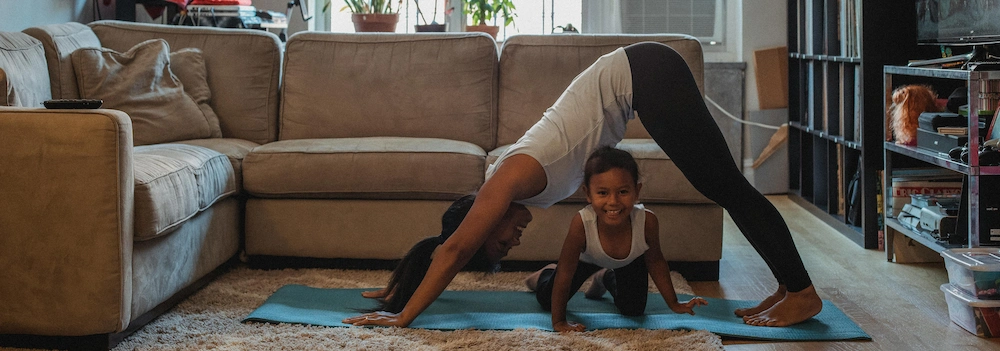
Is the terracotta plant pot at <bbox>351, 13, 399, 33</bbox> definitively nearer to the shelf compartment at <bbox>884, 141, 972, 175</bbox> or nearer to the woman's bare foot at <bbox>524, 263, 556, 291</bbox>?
the woman's bare foot at <bbox>524, 263, 556, 291</bbox>

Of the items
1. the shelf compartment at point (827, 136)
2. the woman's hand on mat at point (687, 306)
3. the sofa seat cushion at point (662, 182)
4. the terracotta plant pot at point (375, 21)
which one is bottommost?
the woman's hand on mat at point (687, 306)

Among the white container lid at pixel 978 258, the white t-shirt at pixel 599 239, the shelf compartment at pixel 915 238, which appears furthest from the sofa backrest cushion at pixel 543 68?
the white container lid at pixel 978 258

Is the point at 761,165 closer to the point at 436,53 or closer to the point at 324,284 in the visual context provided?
the point at 436,53

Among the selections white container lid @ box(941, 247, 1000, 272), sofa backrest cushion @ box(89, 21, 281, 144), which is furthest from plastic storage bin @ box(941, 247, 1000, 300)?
sofa backrest cushion @ box(89, 21, 281, 144)

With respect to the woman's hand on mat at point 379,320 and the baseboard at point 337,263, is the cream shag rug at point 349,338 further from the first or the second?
the baseboard at point 337,263

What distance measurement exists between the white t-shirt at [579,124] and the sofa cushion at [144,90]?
1.32m

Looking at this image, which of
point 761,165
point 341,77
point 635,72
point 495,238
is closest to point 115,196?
point 495,238

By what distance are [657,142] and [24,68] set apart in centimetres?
185

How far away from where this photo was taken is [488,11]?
487 centimetres

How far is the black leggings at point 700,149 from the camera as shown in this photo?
2201 millimetres

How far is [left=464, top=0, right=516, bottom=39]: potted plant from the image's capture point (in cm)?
478

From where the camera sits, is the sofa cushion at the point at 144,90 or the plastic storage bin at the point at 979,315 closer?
the plastic storage bin at the point at 979,315

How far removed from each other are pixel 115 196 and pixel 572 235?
1.03m

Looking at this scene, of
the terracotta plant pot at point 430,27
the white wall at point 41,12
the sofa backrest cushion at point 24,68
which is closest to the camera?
the sofa backrest cushion at point 24,68
